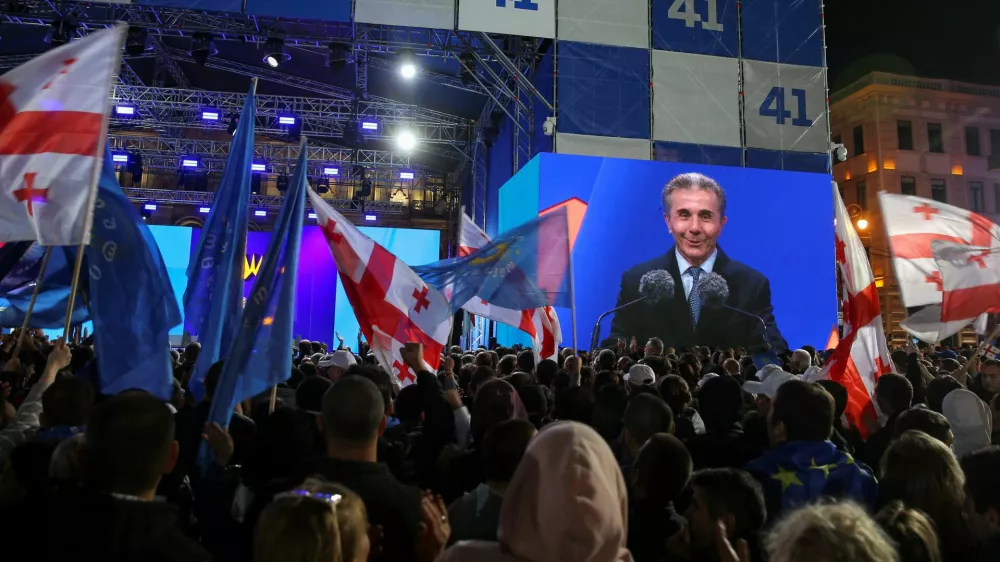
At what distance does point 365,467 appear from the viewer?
286 centimetres

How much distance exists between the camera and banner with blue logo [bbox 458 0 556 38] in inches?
685

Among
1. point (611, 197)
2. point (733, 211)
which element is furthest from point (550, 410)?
point (733, 211)

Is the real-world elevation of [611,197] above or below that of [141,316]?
above

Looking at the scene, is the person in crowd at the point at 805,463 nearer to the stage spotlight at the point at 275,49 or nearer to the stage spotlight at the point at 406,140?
the stage spotlight at the point at 275,49

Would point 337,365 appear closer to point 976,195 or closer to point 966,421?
point 966,421

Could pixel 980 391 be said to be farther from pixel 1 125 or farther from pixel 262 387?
pixel 1 125

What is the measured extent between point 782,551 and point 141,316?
424 centimetres

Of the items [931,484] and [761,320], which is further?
[761,320]

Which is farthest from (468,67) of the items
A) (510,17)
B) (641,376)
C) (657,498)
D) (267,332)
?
(657,498)

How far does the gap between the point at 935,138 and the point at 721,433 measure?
44.8 m

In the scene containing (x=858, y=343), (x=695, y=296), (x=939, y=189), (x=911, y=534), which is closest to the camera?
(x=911, y=534)

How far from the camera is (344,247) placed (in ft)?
23.1

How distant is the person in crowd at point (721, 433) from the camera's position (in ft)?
13.3

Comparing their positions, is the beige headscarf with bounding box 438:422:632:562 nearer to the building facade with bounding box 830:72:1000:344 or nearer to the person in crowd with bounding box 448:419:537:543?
the person in crowd with bounding box 448:419:537:543
